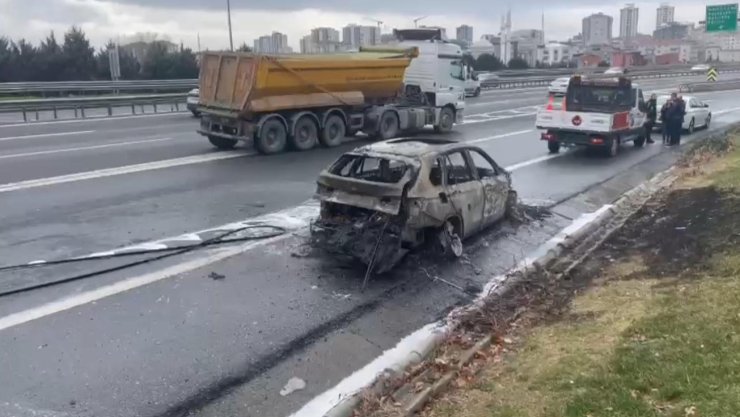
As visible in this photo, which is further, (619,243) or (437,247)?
(619,243)

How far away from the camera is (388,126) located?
961 inches

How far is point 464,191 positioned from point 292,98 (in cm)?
1099

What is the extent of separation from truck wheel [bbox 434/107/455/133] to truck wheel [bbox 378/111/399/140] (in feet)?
8.92

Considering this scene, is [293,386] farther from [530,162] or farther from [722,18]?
[722,18]

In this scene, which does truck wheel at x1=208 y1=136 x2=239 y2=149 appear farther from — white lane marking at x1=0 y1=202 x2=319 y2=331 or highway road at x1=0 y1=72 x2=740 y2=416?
white lane marking at x1=0 y1=202 x2=319 y2=331

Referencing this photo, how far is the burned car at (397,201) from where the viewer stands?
31.1ft

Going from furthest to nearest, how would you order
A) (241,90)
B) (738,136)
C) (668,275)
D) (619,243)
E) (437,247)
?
(738,136) < (241,90) < (619,243) < (437,247) < (668,275)

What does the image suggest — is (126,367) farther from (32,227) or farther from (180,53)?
(180,53)

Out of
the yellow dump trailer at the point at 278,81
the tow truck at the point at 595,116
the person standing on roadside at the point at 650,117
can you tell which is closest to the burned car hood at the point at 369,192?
the yellow dump trailer at the point at 278,81

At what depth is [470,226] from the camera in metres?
10.9

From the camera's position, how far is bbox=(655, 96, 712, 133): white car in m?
27.5

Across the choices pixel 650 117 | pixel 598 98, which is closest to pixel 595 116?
pixel 598 98

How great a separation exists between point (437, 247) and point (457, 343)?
2.95 metres

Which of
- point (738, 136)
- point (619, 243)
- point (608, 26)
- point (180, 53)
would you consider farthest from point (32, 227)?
point (608, 26)
